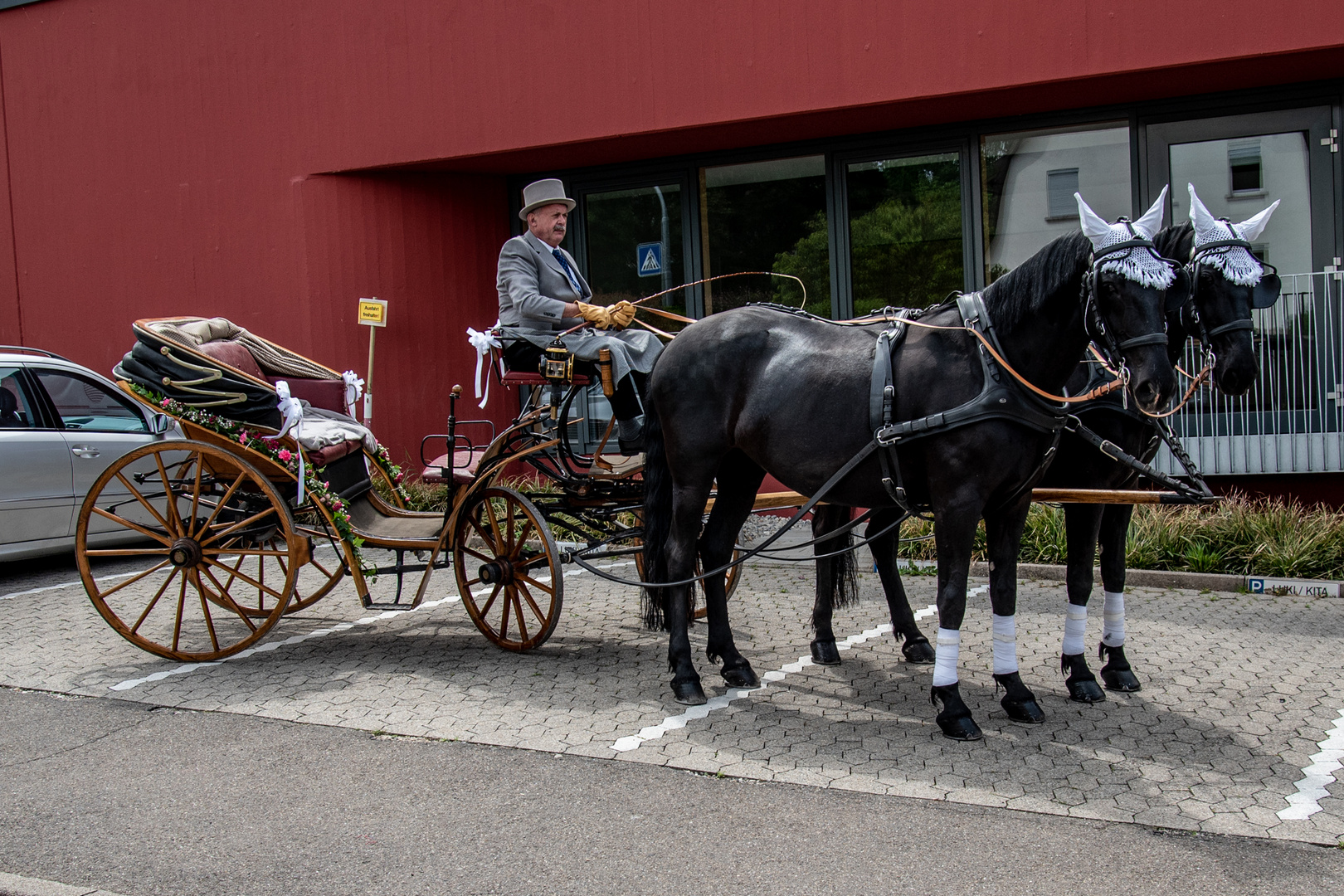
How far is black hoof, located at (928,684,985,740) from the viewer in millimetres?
4691

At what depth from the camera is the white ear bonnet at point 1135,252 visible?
13.6 feet

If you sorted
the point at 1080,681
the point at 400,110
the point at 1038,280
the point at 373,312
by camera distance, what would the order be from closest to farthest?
the point at 1038,280, the point at 1080,681, the point at 373,312, the point at 400,110

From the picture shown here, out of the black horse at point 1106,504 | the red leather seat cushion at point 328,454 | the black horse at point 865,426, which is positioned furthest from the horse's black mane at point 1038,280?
the red leather seat cushion at point 328,454

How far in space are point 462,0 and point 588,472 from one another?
671cm

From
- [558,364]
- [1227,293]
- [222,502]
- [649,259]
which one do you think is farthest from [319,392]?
[649,259]

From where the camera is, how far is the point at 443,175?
1183 cm

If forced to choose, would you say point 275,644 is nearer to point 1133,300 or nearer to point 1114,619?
point 1114,619

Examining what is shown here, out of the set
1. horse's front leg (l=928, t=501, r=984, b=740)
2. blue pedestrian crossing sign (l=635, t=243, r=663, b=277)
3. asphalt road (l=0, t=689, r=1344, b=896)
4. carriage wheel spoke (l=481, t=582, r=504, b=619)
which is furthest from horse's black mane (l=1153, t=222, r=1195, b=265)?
blue pedestrian crossing sign (l=635, t=243, r=663, b=277)

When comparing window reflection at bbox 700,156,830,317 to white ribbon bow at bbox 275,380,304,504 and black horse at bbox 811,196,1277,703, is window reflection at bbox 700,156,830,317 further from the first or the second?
white ribbon bow at bbox 275,380,304,504

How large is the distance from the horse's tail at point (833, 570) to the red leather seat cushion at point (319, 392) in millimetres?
3182

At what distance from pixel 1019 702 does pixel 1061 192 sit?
6.75 m

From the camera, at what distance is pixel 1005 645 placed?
16.0 ft

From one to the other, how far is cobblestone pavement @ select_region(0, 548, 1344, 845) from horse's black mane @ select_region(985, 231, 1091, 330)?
1815 mm

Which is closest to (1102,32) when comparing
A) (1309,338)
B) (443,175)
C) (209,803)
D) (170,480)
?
(1309,338)
